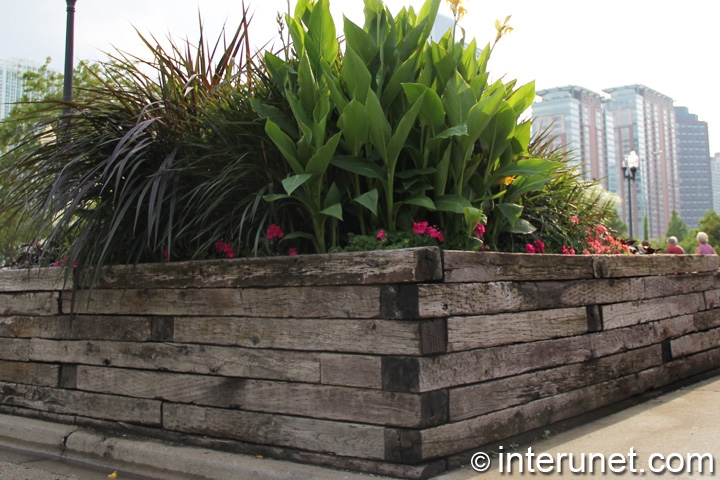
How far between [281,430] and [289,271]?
76 centimetres

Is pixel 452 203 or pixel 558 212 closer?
pixel 452 203

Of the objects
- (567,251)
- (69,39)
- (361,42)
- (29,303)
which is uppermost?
(69,39)

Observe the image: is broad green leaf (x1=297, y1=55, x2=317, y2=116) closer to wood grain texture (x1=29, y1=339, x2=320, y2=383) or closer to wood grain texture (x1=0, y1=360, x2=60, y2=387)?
wood grain texture (x1=29, y1=339, x2=320, y2=383)

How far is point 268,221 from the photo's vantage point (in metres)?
3.58

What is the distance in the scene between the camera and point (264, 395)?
3.03 meters

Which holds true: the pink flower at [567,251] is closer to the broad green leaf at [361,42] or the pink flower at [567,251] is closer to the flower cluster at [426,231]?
the flower cluster at [426,231]

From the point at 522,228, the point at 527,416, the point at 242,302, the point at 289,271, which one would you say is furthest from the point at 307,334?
the point at 522,228

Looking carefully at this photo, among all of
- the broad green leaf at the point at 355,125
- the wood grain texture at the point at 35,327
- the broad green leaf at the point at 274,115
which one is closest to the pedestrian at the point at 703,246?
the broad green leaf at the point at 355,125

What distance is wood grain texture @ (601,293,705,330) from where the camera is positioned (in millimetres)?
3896

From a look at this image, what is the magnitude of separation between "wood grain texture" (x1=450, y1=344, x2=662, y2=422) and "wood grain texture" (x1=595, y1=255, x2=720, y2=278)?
1.72 ft

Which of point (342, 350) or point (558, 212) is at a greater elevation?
point (558, 212)

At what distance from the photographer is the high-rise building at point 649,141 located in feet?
165

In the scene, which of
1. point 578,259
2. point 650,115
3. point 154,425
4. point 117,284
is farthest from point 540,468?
point 650,115

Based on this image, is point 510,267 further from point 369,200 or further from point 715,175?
point 715,175
